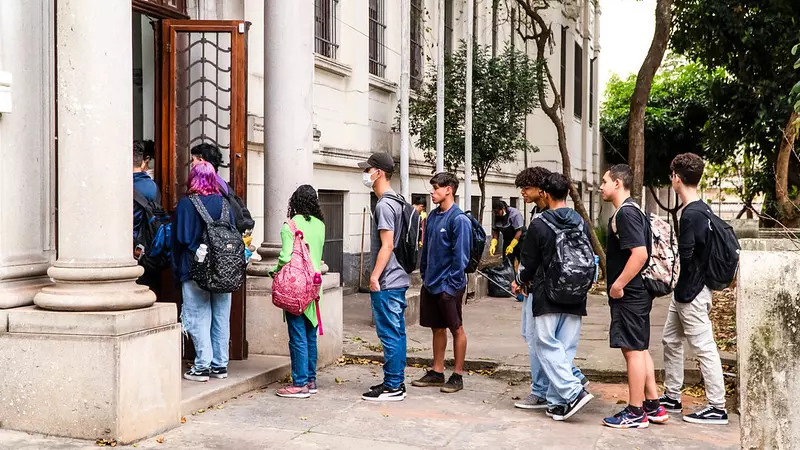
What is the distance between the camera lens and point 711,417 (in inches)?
283

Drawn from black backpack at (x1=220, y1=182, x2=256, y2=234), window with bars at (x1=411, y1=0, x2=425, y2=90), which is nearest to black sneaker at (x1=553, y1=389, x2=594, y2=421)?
black backpack at (x1=220, y1=182, x2=256, y2=234)

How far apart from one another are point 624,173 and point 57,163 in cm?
407

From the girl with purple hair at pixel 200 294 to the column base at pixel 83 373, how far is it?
1.17 meters

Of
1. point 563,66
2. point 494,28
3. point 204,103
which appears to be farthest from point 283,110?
point 563,66

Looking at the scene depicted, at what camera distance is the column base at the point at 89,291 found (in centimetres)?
616

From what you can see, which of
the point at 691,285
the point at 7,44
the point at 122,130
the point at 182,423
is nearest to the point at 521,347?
the point at 691,285

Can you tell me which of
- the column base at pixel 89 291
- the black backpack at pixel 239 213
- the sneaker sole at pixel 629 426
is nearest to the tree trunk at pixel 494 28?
the black backpack at pixel 239 213

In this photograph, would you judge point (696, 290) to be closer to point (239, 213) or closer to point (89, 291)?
point (239, 213)

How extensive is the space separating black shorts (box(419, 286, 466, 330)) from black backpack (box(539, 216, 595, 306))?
1086 millimetres

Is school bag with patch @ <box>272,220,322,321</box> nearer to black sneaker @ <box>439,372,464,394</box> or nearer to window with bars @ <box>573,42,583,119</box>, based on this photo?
black sneaker @ <box>439,372,464,394</box>

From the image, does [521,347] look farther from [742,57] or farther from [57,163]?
[742,57]

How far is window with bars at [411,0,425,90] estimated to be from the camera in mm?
17859

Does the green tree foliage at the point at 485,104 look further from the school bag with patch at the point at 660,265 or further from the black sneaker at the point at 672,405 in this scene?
the school bag with patch at the point at 660,265

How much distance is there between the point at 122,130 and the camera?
6.39 metres
